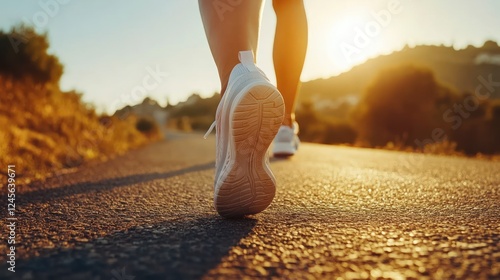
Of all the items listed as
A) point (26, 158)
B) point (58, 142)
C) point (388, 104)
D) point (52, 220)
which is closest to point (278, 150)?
point (52, 220)

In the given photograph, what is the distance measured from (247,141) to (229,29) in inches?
17.0

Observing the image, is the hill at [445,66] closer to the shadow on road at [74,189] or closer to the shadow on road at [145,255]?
the shadow on road at [74,189]

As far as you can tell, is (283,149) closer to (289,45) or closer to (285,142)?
(285,142)

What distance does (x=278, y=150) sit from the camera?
279 cm

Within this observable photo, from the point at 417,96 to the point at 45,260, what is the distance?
24722mm

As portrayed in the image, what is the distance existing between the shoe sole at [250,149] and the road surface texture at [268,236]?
7 centimetres

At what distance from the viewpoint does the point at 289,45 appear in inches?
92.5

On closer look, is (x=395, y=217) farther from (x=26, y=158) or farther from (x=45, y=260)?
(x=26, y=158)

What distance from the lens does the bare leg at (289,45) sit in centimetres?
232

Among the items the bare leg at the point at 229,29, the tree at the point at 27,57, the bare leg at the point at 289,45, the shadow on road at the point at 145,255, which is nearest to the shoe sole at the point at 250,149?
the shadow on road at the point at 145,255

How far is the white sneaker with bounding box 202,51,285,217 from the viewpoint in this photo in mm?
1336

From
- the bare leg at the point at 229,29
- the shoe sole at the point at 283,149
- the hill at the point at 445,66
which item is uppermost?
the hill at the point at 445,66

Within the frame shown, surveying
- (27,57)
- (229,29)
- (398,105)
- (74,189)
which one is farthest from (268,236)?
(398,105)

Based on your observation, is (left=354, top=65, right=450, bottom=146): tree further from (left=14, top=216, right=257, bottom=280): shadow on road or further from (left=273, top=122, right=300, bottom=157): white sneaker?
(left=14, top=216, right=257, bottom=280): shadow on road
